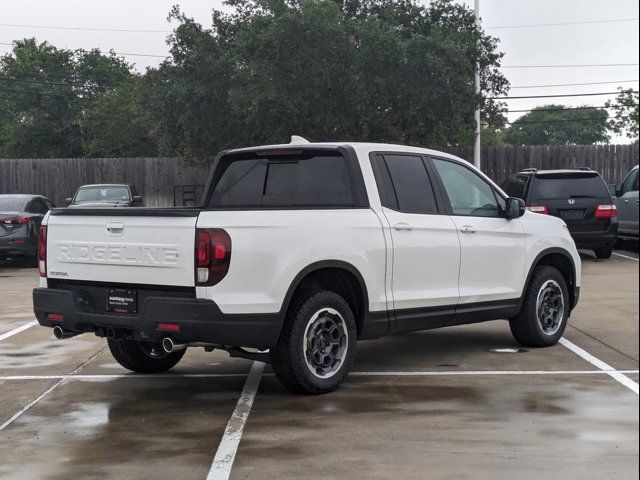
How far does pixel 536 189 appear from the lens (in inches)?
760

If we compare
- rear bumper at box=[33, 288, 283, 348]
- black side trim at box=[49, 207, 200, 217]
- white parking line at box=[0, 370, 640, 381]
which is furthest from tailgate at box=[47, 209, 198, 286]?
white parking line at box=[0, 370, 640, 381]

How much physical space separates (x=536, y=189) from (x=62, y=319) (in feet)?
42.5

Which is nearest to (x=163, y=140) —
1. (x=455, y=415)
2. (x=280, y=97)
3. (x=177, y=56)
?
(x=177, y=56)

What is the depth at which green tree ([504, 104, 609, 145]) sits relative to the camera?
104875mm

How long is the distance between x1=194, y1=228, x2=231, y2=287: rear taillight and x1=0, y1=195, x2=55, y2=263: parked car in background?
13.5 metres

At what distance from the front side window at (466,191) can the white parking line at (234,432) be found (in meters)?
2.30

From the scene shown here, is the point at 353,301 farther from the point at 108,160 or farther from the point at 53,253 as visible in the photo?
the point at 108,160

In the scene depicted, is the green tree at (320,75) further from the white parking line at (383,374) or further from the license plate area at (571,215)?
the white parking line at (383,374)

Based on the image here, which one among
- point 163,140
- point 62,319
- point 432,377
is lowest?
point 432,377

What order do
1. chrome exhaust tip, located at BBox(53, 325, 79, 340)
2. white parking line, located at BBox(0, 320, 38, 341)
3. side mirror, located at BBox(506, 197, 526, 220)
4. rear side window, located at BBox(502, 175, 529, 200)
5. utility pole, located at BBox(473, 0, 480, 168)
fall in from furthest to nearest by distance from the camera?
1. utility pole, located at BBox(473, 0, 480, 168)
2. rear side window, located at BBox(502, 175, 529, 200)
3. white parking line, located at BBox(0, 320, 38, 341)
4. side mirror, located at BBox(506, 197, 526, 220)
5. chrome exhaust tip, located at BBox(53, 325, 79, 340)

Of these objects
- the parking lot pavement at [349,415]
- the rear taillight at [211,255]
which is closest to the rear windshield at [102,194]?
the parking lot pavement at [349,415]

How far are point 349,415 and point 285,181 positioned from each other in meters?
2.26

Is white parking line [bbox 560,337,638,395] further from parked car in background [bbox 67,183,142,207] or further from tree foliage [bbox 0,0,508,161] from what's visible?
tree foliage [bbox 0,0,508,161]

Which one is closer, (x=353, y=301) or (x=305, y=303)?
(x=305, y=303)
